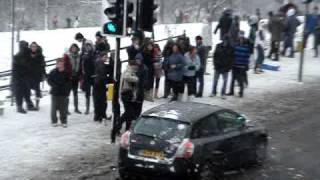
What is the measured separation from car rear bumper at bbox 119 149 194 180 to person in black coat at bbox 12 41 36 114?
6.44 meters

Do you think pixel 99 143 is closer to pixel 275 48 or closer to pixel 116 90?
pixel 116 90

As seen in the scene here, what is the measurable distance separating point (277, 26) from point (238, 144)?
54.4 ft

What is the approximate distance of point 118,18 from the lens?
1551 cm

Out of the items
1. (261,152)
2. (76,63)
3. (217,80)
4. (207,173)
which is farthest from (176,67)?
(207,173)

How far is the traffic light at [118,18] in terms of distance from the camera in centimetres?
1548

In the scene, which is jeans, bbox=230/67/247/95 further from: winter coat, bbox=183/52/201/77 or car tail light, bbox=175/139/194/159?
car tail light, bbox=175/139/194/159

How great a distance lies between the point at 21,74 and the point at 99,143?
12.4 ft

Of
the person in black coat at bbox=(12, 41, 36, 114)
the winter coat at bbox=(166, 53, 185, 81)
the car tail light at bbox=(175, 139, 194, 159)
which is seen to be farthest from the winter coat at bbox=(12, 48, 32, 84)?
the car tail light at bbox=(175, 139, 194, 159)

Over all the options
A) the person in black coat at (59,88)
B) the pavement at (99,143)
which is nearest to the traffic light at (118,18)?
the person in black coat at (59,88)

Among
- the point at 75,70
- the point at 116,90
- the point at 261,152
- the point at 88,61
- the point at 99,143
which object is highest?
the point at 88,61

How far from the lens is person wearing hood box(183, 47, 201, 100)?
20656 mm

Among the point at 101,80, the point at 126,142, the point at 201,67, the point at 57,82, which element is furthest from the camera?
the point at 201,67

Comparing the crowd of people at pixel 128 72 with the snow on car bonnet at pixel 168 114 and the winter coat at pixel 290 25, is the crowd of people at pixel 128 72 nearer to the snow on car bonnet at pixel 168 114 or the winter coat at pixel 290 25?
the snow on car bonnet at pixel 168 114

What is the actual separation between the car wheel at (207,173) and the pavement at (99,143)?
652mm
